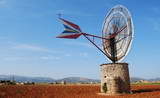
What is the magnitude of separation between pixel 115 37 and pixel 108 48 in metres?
2.12

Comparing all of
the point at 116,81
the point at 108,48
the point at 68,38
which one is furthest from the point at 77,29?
the point at 116,81

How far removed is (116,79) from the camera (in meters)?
33.8

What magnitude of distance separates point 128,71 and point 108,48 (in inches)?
197

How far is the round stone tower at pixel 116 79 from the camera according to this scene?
33656 millimetres

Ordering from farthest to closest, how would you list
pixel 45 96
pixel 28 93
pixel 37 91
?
pixel 37 91 < pixel 28 93 < pixel 45 96

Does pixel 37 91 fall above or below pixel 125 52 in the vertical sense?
below

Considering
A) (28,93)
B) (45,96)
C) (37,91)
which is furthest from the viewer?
(37,91)

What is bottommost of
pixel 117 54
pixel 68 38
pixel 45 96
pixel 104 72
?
pixel 45 96

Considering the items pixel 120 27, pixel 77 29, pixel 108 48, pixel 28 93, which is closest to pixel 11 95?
pixel 28 93

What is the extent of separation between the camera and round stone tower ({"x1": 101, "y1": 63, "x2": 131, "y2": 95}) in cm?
3366

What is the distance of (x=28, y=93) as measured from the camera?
1307 inches

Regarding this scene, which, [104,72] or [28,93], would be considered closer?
[28,93]

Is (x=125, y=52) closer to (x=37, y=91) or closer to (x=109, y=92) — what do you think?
(x=109, y=92)

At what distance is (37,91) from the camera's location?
3538 cm
